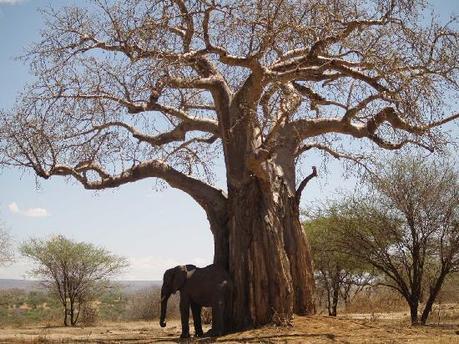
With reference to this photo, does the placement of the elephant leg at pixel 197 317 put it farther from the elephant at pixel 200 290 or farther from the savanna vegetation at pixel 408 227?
the savanna vegetation at pixel 408 227

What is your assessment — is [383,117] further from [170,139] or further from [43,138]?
[43,138]

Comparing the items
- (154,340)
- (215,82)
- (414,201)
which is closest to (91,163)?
(215,82)

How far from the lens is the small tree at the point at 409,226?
14.5m

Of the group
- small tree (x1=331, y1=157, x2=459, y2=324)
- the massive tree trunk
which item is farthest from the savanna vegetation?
the massive tree trunk

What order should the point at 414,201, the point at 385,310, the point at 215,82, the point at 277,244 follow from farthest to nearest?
the point at 385,310, the point at 414,201, the point at 215,82, the point at 277,244

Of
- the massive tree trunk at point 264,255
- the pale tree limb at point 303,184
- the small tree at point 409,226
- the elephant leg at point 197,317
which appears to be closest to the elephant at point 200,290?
the elephant leg at point 197,317

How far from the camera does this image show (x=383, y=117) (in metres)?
10.4

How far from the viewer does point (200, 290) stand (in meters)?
10.2

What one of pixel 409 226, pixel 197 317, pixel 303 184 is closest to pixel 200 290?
pixel 197 317

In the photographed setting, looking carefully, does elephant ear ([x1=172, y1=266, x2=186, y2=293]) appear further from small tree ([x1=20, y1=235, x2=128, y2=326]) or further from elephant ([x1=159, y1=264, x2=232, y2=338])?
small tree ([x1=20, y1=235, x2=128, y2=326])

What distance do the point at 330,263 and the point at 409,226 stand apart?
19.3ft

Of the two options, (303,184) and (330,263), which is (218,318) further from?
(330,263)

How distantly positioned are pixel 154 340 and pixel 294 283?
265 centimetres

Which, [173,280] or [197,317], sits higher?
[173,280]
